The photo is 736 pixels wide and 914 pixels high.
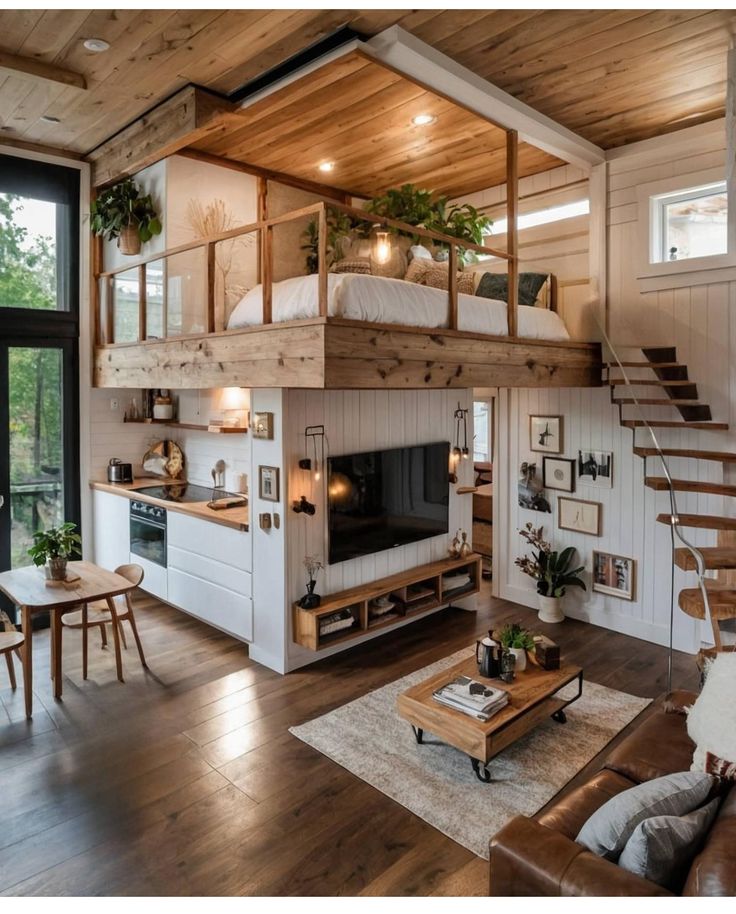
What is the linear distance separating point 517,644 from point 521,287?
307 cm

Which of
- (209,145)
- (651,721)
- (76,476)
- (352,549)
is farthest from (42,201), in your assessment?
(651,721)

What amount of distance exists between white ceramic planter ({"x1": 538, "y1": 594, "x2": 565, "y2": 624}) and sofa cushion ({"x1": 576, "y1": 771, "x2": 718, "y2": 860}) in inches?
135

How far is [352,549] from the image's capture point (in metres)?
4.83

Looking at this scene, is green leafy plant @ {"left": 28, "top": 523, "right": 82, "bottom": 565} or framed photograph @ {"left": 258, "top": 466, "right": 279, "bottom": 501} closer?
green leafy plant @ {"left": 28, "top": 523, "right": 82, "bottom": 565}

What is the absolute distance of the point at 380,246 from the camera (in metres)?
4.14

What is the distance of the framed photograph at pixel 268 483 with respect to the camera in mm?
4375

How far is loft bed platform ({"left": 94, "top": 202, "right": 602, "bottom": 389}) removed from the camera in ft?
10.9

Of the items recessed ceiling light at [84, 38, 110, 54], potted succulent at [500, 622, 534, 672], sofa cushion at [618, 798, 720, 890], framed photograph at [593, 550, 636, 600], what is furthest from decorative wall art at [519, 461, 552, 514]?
recessed ceiling light at [84, 38, 110, 54]

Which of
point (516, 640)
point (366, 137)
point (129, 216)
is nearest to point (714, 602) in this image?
point (516, 640)

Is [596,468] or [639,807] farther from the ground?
[596,468]

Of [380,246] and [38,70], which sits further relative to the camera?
[380,246]

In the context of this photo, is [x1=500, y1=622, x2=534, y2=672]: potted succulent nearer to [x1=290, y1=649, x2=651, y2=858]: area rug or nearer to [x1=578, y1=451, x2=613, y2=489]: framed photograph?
[x1=290, y1=649, x2=651, y2=858]: area rug

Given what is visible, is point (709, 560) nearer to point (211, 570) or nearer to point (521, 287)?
point (521, 287)

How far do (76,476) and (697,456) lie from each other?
5.10 metres
